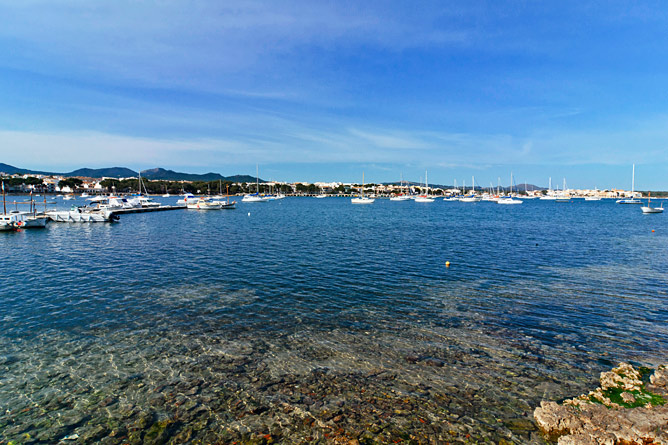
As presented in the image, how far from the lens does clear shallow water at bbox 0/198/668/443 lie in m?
8.05

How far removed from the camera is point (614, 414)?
7840 mm

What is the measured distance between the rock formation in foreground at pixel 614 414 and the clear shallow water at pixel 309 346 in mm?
509

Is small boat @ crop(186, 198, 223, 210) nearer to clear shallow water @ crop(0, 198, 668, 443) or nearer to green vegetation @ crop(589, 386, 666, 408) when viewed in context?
clear shallow water @ crop(0, 198, 668, 443)

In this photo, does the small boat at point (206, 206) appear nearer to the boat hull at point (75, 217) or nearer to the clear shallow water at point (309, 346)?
the boat hull at point (75, 217)

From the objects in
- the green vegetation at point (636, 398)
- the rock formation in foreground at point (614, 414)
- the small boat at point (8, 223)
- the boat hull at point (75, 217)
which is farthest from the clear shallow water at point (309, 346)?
the boat hull at point (75, 217)

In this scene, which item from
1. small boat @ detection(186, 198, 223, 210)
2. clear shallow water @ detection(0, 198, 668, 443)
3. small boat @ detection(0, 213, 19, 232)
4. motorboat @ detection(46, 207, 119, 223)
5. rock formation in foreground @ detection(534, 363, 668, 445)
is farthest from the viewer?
small boat @ detection(186, 198, 223, 210)

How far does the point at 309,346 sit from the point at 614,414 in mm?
8049

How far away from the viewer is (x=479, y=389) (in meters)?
9.26

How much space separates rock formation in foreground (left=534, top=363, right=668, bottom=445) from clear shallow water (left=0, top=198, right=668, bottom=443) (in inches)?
20.0

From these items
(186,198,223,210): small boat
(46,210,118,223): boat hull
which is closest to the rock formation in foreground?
(46,210,118,223): boat hull

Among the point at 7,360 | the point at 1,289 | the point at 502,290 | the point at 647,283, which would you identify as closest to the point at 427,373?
the point at 502,290

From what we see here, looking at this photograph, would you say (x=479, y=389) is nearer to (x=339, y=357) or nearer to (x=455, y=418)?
(x=455, y=418)

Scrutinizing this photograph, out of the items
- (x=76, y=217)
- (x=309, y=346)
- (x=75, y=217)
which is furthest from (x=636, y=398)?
(x=75, y=217)

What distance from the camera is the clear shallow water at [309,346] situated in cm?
805
